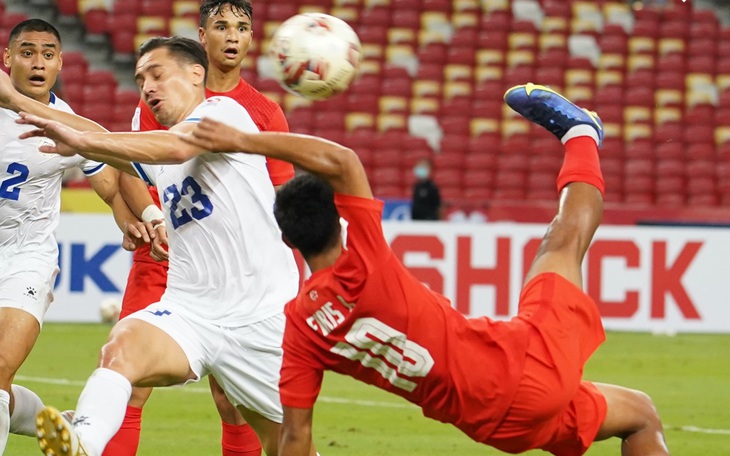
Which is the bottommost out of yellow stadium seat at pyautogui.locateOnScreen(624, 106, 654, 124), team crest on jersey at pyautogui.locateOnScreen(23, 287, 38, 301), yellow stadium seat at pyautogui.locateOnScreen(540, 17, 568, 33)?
team crest on jersey at pyautogui.locateOnScreen(23, 287, 38, 301)

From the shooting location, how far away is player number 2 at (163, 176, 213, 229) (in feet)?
16.6

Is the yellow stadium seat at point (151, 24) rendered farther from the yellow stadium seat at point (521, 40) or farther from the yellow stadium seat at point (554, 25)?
the yellow stadium seat at point (554, 25)

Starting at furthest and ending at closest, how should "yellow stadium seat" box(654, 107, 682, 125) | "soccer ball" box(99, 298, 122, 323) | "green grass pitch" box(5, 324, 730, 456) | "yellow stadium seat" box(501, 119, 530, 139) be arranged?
1. "yellow stadium seat" box(654, 107, 682, 125)
2. "yellow stadium seat" box(501, 119, 530, 139)
3. "soccer ball" box(99, 298, 122, 323)
4. "green grass pitch" box(5, 324, 730, 456)

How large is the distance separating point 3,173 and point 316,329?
2.41m

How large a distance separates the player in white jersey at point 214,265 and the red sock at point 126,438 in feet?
2.97

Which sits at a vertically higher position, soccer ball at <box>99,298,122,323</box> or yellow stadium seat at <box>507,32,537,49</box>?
yellow stadium seat at <box>507,32,537,49</box>

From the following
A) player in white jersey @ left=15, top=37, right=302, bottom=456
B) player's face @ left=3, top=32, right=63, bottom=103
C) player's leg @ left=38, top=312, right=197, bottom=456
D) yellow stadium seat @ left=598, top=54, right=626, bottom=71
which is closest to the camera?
player's leg @ left=38, top=312, right=197, bottom=456

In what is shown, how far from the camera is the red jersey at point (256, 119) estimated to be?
5.93 m

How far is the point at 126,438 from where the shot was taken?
583cm

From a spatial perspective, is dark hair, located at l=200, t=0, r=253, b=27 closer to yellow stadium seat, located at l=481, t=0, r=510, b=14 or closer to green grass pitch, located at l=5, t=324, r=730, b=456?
green grass pitch, located at l=5, t=324, r=730, b=456

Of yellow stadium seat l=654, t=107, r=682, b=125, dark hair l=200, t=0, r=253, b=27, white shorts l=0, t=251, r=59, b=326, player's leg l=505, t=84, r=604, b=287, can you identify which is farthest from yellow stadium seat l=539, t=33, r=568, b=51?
white shorts l=0, t=251, r=59, b=326

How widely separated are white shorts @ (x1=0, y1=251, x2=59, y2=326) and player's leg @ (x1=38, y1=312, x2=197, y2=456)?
1.07 m

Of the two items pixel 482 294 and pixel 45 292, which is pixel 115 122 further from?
pixel 45 292

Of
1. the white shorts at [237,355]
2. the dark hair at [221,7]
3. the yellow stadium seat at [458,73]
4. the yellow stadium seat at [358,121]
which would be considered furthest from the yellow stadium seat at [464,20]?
the white shorts at [237,355]
